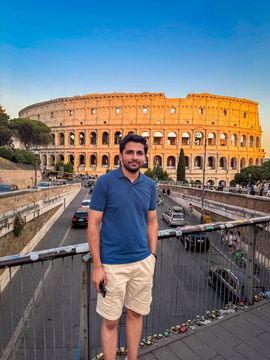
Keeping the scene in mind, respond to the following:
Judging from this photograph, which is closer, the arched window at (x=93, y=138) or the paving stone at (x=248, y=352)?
the paving stone at (x=248, y=352)

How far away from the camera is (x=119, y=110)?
253 ft

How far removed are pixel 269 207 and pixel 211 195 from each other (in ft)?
34.0

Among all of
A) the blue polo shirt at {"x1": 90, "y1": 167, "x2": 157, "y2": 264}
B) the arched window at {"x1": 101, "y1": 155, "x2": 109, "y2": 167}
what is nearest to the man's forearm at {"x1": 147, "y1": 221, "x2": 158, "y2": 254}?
the blue polo shirt at {"x1": 90, "y1": 167, "x2": 157, "y2": 264}

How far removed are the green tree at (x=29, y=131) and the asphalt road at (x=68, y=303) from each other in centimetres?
4397

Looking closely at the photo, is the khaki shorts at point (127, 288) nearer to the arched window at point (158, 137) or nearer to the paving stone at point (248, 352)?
the paving stone at point (248, 352)

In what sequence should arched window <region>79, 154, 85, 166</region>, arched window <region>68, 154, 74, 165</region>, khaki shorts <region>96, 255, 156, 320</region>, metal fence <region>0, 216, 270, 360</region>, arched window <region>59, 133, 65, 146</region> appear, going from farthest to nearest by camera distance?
arched window <region>59, 133, 65, 146</region> < arched window <region>79, 154, 85, 166</region> < arched window <region>68, 154, 74, 165</region> < metal fence <region>0, 216, 270, 360</region> < khaki shorts <region>96, 255, 156, 320</region>

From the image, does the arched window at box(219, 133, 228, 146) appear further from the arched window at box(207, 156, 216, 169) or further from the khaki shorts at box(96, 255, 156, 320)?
the khaki shorts at box(96, 255, 156, 320)

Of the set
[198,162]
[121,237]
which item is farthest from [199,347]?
[198,162]

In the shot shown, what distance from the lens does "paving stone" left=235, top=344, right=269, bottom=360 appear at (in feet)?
9.78

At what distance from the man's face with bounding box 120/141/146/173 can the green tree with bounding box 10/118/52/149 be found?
200ft

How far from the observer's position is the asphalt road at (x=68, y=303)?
3980 millimetres

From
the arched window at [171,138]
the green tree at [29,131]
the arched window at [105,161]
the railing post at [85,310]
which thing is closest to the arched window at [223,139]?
the arched window at [171,138]

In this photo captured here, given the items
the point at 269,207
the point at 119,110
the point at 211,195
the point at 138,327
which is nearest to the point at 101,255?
the point at 138,327

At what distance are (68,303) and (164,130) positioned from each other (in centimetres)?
6754
